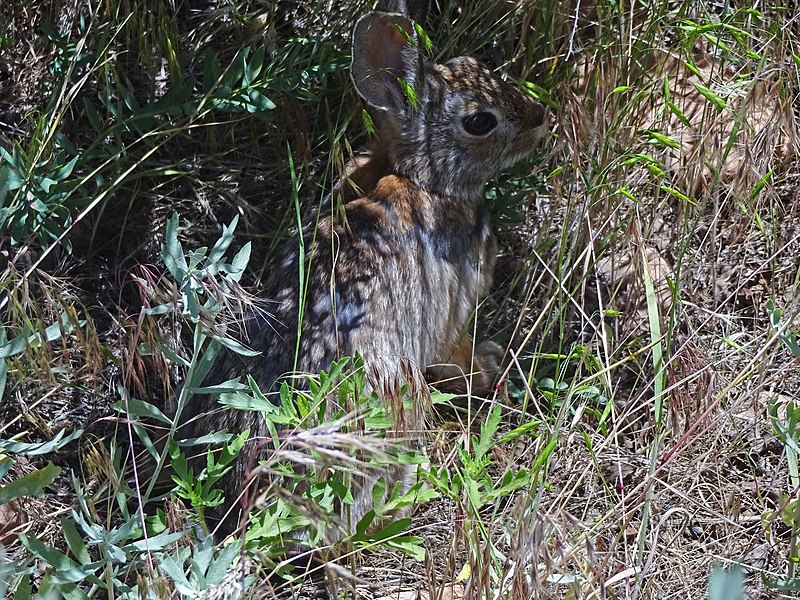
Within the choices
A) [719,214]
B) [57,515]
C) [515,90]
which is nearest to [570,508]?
[719,214]

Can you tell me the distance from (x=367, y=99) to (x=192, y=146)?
88 cm

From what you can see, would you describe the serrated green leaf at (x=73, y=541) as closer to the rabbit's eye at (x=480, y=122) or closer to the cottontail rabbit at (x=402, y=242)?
the cottontail rabbit at (x=402, y=242)

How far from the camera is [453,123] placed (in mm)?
3844

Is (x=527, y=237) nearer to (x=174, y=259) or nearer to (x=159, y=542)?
(x=174, y=259)

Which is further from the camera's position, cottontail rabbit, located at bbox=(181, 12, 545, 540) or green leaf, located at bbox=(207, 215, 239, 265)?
cottontail rabbit, located at bbox=(181, 12, 545, 540)

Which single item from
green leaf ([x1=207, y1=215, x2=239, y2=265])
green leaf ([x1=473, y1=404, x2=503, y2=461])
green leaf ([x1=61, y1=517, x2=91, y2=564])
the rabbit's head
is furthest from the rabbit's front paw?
green leaf ([x1=61, y1=517, x2=91, y2=564])

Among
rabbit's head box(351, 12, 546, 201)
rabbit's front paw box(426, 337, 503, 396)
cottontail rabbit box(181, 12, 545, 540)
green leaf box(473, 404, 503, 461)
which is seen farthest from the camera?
rabbit's front paw box(426, 337, 503, 396)

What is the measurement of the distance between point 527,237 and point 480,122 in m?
0.63

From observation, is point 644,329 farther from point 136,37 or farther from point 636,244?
point 136,37

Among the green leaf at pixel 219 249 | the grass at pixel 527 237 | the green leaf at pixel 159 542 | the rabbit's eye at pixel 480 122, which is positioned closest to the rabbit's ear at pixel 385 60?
the grass at pixel 527 237

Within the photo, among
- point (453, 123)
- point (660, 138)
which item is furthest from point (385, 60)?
point (660, 138)

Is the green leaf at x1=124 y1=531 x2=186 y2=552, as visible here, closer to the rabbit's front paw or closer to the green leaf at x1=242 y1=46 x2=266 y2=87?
the rabbit's front paw

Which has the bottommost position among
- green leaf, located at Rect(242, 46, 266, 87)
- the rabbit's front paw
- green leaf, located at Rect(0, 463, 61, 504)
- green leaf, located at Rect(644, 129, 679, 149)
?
the rabbit's front paw

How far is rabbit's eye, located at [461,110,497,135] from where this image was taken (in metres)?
3.83
